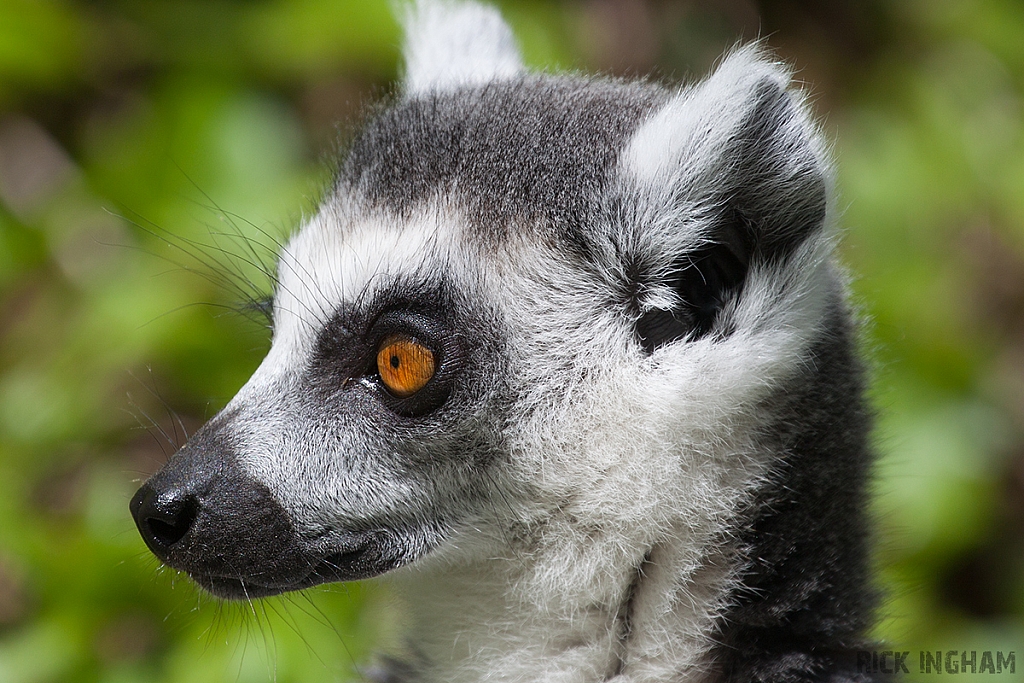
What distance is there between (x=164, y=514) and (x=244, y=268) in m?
1.82

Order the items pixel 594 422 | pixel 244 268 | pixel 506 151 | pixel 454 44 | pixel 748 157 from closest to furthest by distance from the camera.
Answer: pixel 748 157, pixel 594 422, pixel 506 151, pixel 454 44, pixel 244 268

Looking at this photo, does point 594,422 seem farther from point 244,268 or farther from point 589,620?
point 244,268

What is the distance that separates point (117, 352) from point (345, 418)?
1837mm

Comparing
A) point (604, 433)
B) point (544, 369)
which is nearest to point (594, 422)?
point (604, 433)

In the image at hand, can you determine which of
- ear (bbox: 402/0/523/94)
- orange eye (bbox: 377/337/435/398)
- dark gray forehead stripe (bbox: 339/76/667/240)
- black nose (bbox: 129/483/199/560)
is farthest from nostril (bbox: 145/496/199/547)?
ear (bbox: 402/0/523/94)

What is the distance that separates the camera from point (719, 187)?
1.81 meters

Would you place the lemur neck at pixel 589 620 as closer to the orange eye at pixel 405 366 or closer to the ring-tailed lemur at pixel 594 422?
the ring-tailed lemur at pixel 594 422

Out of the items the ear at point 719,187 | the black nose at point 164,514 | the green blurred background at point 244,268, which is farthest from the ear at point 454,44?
the black nose at point 164,514

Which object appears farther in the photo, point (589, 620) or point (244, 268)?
point (244, 268)

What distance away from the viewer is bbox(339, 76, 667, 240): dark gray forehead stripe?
1.99 m

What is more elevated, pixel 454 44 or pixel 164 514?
pixel 454 44

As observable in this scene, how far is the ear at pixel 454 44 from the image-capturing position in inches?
105

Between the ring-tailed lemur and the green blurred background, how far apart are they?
0.75 meters

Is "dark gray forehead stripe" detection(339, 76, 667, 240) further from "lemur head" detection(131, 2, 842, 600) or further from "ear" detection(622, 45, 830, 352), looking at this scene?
"ear" detection(622, 45, 830, 352)
